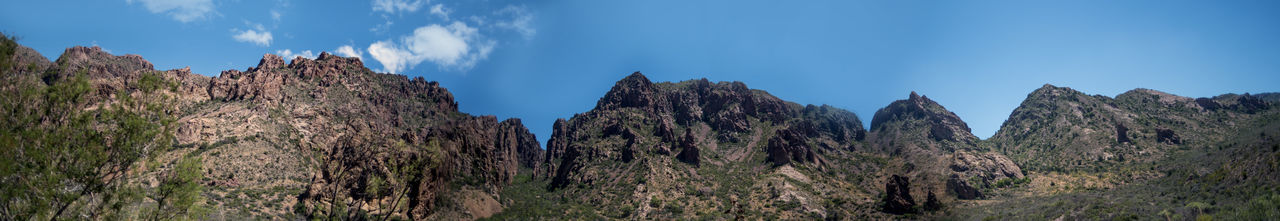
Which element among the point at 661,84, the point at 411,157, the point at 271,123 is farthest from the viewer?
the point at 661,84

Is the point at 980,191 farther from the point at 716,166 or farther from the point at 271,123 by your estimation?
the point at 271,123

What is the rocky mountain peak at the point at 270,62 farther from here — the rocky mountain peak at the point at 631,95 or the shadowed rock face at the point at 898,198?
the shadowed rock face at the point at 898,198

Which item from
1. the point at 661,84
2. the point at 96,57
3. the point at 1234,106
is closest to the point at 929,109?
the point at 1234,106

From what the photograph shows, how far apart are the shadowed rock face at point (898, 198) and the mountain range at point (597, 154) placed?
332mm

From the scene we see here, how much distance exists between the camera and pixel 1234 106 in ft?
348

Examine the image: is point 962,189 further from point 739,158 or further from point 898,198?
point 739,158

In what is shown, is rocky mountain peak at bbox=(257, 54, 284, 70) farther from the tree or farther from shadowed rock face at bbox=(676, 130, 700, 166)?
the tree

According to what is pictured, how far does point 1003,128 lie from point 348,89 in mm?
195462

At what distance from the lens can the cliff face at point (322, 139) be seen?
72.9 ft

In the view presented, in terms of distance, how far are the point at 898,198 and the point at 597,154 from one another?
7511 centimetres

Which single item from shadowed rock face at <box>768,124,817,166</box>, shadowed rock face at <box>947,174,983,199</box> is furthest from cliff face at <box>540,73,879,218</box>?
shadowed rock face at <box>947,174,983,199</box>

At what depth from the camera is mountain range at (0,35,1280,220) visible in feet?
46.1

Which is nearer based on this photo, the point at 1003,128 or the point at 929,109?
the point at 1003,128

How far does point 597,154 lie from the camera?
126250mm
